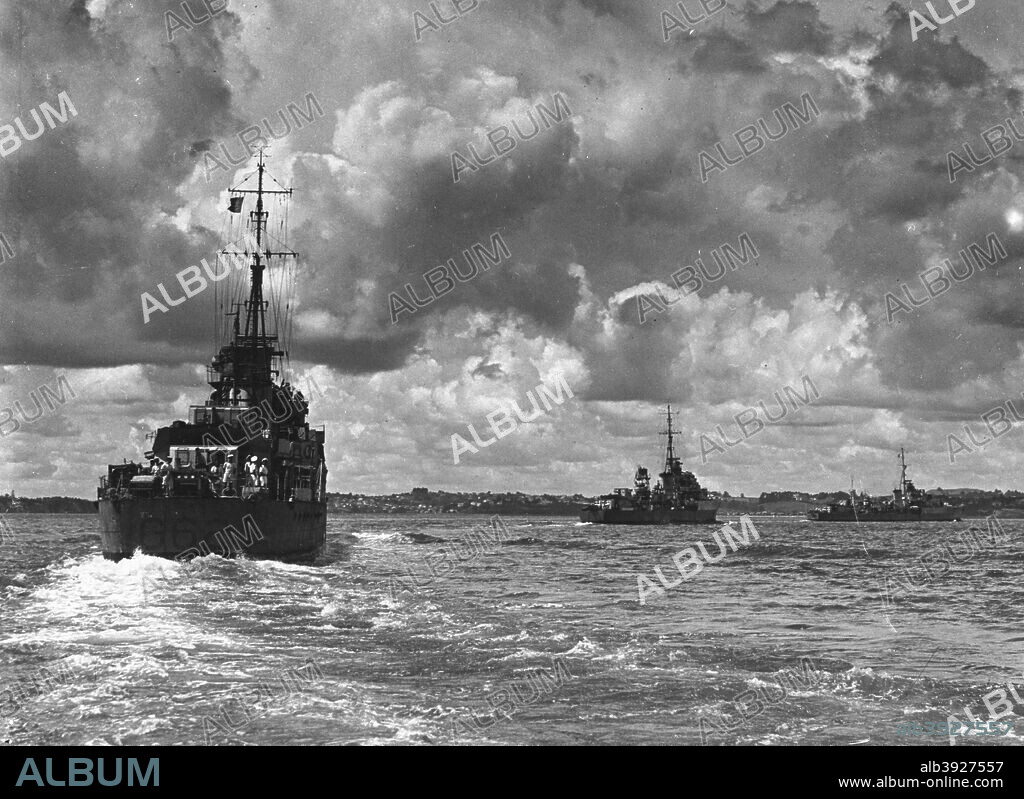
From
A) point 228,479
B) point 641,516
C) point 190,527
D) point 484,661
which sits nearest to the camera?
point 484,661

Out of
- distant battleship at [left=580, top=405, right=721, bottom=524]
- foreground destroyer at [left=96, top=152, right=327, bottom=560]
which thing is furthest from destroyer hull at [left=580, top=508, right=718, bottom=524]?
foreground destroyer at [left=96, top=152, right=327, bottom=560]

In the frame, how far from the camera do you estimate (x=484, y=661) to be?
71.9 ft

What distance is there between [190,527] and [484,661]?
32.0m

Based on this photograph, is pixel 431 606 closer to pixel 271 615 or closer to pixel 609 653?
pixel 271 615

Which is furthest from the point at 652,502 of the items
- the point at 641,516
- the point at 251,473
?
the point at 251,473

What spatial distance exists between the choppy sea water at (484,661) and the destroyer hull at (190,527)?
432cm

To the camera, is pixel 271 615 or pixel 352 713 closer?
pixel 352 713

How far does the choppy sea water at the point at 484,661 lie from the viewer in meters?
15.2

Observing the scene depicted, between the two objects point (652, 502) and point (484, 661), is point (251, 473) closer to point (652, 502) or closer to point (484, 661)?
point (484, 661)

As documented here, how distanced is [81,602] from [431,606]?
1167 centimetres

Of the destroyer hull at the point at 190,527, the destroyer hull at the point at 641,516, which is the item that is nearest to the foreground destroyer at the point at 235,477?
the destroyer hull at the point at 190,527

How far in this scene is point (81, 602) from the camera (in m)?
33.5

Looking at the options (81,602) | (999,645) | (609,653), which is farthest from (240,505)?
(999,645)

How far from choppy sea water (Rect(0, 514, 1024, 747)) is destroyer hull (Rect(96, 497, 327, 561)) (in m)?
4.32
